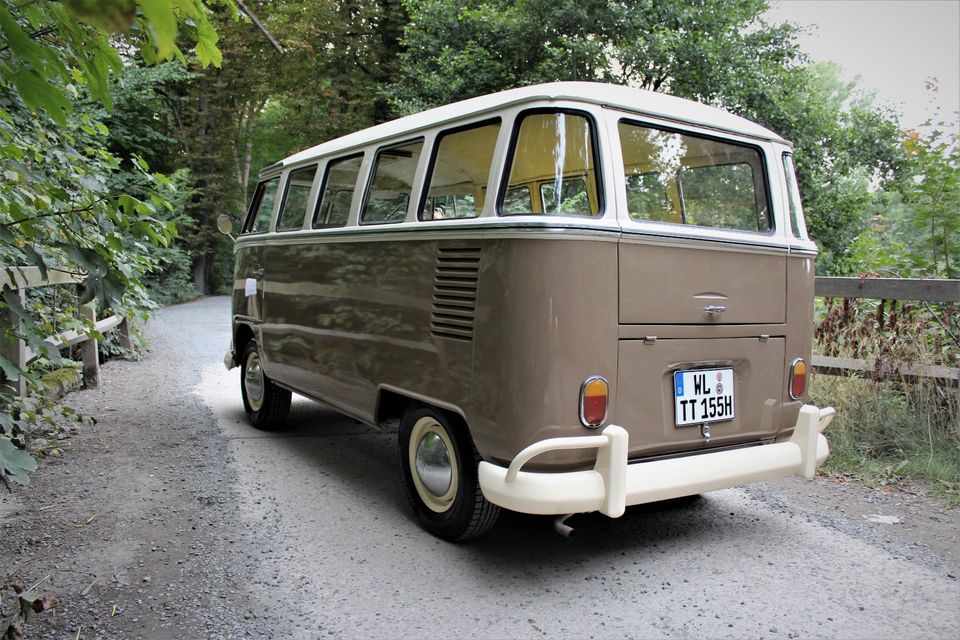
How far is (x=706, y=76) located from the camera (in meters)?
13.4

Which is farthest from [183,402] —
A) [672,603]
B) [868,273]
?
[868,273]

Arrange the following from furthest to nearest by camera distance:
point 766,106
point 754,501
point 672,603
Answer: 1. point 766,106
2. point 754,501
3. point 672,603

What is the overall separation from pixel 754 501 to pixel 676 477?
151cm

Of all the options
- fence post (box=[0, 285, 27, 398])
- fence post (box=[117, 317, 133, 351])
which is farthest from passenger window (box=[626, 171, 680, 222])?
fence post (box=[117, 317, 133, 351])

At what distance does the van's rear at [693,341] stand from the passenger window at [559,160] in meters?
0.13

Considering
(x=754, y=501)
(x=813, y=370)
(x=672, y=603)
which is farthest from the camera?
(x=813, y=370)

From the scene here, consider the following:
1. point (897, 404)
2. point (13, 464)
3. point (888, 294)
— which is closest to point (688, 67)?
point (888, 294)

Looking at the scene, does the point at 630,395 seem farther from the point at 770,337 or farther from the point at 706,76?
the point at 706,76

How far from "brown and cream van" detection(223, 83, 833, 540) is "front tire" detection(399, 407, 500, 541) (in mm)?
11

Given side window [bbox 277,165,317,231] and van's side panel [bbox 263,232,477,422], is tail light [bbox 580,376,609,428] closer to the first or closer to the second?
van's side panel [bbox 263,232,477,422]

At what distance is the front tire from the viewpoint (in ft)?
11.5

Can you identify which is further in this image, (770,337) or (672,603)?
(770,337)

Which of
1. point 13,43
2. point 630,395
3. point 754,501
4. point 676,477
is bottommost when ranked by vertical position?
point 754,501

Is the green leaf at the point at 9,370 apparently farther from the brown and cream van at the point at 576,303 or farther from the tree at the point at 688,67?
the tree at the point at 688,67
